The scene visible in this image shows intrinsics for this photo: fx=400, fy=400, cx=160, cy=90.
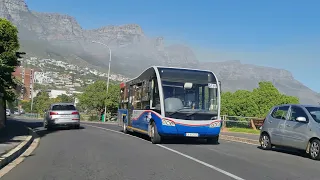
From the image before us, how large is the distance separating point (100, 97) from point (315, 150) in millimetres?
48743

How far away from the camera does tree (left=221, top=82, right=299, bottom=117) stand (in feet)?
204

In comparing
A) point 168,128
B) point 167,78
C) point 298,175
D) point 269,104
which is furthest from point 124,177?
point 269,104

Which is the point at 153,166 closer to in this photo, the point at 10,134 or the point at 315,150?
the point at 315,150

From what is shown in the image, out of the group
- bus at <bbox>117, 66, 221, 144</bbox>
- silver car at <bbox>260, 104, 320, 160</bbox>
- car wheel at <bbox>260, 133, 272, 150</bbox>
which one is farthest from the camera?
bus at <bbox>117, 66, 221, 144</bbox>

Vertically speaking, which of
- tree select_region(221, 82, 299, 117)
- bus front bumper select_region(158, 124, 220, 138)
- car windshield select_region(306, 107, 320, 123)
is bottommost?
bus front bumper select_region(158, 124, 220, 138)

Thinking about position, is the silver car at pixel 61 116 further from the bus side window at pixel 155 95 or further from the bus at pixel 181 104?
the bus side window at pixel 155 95

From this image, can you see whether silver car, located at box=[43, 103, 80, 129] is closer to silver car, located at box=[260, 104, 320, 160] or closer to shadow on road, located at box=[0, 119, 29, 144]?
shadow on road, located at box=[0, 119, 29, 144]

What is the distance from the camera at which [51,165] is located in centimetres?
959

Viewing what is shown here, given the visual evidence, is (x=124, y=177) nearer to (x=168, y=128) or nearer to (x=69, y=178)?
(x=69, y=178)

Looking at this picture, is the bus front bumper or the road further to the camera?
the bus front bumper

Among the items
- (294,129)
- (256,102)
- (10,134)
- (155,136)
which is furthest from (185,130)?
(256,102)

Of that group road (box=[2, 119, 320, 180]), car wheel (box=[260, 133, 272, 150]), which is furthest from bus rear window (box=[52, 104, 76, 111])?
car wheel (box=[260, 133, 272, 150])

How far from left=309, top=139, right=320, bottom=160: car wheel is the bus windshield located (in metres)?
4.25

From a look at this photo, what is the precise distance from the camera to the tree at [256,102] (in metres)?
62.2
